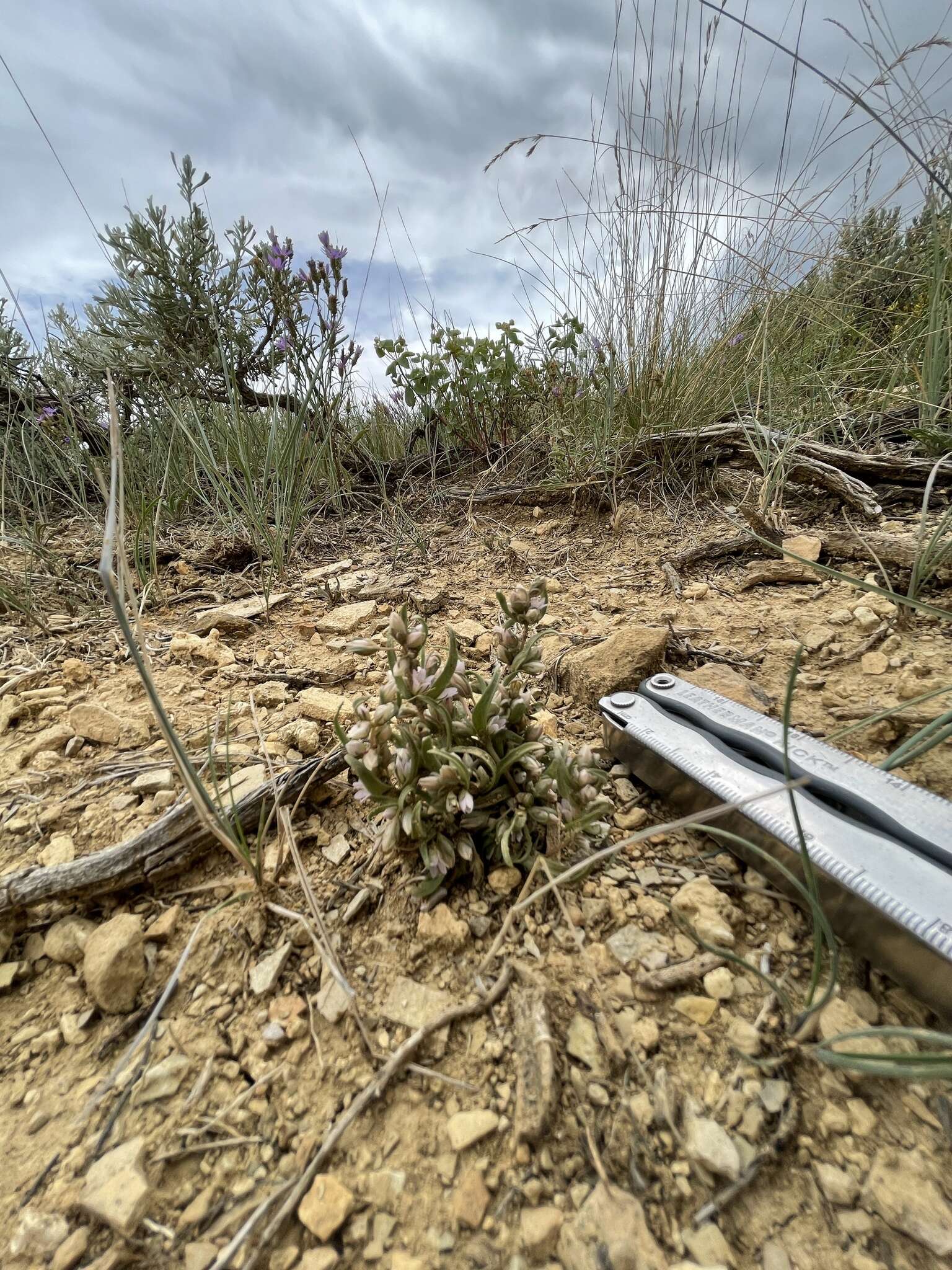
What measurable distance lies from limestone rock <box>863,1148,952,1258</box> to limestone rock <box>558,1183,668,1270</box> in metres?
0.22

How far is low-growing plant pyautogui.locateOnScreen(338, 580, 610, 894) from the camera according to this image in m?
0.86

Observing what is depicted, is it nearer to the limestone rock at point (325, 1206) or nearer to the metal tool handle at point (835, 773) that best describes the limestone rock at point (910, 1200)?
the metal tool handle at point (835, 773)

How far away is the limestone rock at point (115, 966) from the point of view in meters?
0.79

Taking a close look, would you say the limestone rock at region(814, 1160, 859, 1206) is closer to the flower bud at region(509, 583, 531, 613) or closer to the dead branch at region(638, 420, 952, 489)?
the flower bud at region(509, 583, 531, 613)

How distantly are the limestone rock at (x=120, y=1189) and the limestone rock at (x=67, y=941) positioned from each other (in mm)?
305

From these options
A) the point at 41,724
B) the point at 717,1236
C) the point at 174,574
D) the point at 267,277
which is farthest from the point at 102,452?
the point at 717,1236

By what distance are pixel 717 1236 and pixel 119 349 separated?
14.2ft

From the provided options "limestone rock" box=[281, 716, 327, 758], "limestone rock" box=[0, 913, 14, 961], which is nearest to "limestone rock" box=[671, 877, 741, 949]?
"limestone rock" box=[281, 716, 327, 758]

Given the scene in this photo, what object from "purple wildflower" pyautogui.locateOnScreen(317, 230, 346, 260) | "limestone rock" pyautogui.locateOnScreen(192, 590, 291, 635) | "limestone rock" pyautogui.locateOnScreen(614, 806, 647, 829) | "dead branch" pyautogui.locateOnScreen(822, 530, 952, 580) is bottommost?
"limestone rock" pyautogui.locateOnScreen(614, 806, 647, 829)

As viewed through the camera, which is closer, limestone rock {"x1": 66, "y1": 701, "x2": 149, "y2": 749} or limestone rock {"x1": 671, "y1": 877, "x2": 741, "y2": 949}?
limestone rock {"x1": 671, "y1": 877, "x2": 741, "y2": 949}

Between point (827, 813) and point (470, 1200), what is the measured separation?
65 cm

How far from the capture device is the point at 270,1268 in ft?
1.86

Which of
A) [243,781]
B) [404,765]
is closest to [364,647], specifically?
[404,765]

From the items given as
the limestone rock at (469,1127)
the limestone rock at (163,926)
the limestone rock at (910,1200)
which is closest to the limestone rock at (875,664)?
the limestone rock at (910,1200)
